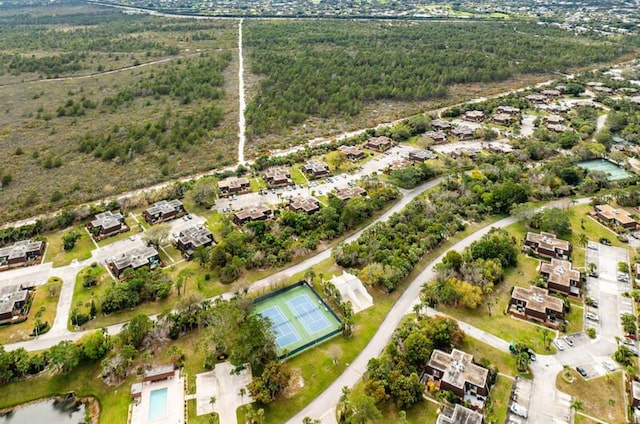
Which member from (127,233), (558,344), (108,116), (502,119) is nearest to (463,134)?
(502,119)

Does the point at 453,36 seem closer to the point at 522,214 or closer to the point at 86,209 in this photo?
the point at 522,214

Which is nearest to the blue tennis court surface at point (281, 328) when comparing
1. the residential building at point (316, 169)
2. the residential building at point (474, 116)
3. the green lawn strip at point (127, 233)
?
the green lawn strip at point (127, 233)

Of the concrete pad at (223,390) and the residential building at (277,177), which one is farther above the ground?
the residential building at (277,177)

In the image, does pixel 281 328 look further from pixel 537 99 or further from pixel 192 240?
pixel 537 99

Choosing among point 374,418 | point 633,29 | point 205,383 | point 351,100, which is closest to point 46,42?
point 351,100

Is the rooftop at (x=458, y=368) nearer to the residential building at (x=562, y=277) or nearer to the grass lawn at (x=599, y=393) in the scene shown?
the grass lawn at (x=599, y=393)

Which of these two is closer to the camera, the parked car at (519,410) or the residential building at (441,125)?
the parked car at (519,410)

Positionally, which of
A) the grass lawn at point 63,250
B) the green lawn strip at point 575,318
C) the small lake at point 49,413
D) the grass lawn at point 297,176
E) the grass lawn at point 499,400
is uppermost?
the grass lawn at point 297,176
